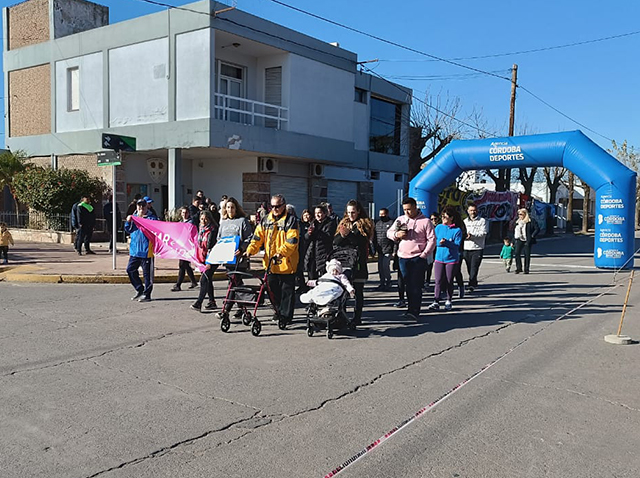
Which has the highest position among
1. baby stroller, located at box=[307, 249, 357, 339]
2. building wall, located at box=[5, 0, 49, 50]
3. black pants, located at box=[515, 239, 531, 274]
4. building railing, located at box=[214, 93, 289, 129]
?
building wall, located at box=[5, 0, 49, 50]

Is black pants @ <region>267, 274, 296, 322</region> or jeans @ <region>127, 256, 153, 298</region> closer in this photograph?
black pants @ <region>267, 274, 296, 322</region>

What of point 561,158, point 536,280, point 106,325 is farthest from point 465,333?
point 561,158

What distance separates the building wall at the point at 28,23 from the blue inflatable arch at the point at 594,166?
17725 millimetres

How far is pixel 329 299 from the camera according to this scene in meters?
7.52

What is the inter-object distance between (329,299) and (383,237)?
4.51 meters

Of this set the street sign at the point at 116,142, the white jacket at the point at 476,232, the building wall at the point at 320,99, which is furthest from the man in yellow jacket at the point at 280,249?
the building wall at the point at 320,99

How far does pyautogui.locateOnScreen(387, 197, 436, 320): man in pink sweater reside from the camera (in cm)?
870

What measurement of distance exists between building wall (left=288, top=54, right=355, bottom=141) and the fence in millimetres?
8380

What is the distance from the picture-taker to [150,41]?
65.1ft

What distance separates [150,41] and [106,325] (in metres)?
14.4

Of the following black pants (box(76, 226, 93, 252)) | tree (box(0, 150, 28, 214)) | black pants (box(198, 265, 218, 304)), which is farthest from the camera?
tree (box(0, 150, 28, 214))

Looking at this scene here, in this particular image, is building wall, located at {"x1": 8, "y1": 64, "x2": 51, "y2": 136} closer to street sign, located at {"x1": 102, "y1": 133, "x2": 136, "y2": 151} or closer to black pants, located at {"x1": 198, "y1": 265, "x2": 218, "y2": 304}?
street sign, located at {"x1": 102, "y1": 133, "x2": 136, "y2": 151}

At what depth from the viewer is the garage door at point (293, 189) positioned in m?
23.2

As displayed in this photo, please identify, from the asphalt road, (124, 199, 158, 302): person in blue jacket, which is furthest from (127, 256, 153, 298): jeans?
the asphalt road
